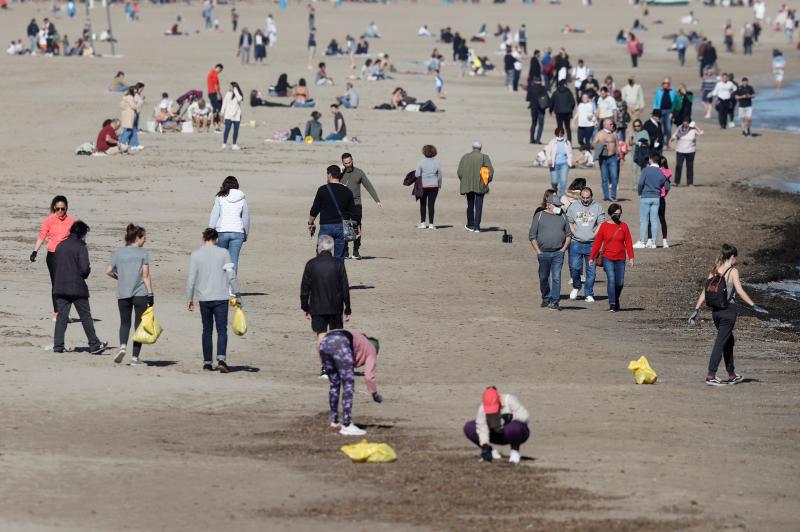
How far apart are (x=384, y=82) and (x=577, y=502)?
150 ft

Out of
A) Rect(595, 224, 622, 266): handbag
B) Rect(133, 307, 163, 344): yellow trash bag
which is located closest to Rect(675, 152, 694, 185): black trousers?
Rect(595, 224, 622, 266): handbag

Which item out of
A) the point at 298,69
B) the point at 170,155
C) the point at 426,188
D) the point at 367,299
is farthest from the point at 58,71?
the point at 367,299

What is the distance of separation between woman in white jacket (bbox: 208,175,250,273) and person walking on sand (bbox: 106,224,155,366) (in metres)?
3.14

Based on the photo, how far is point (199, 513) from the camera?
34.4 ft

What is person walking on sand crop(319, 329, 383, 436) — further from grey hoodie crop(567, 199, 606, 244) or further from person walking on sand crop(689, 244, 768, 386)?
grey hoodie crop(567, 199, 606, 244)

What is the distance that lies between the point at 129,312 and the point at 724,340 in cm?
638

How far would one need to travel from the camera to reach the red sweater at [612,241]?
19656 millimetres

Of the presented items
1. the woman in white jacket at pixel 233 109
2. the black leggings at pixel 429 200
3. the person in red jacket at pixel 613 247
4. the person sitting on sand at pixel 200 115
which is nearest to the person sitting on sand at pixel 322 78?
the person sitting on sand at pixel 200 115

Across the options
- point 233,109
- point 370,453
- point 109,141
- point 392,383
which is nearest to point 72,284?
point 392,383

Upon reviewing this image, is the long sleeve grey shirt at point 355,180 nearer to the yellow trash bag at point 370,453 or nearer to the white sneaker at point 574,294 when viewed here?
the white sneaker at point 574,294

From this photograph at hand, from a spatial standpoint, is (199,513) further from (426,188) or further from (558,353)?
(426,188)

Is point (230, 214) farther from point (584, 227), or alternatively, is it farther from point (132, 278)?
point (584, 227)

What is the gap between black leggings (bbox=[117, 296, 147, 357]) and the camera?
50.5 ft

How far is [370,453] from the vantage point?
11859mm
